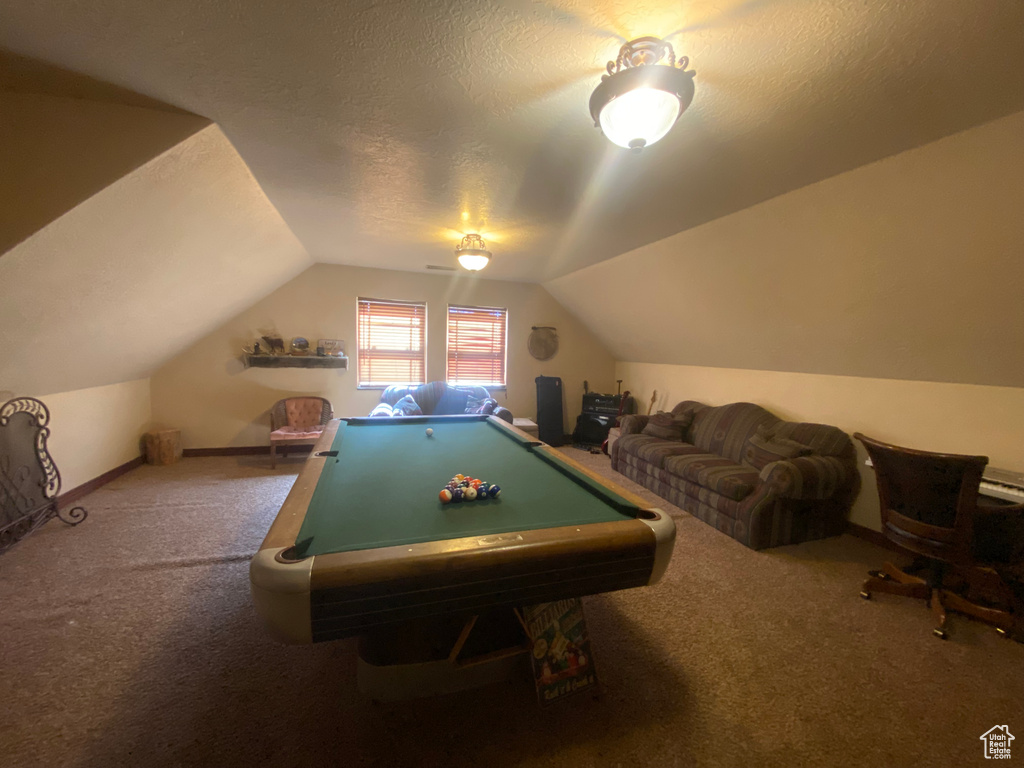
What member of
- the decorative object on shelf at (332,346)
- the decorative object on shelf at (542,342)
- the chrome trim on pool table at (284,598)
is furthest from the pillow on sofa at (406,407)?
the chrome trim on pool table at (284,598)

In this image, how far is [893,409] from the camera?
119 inches

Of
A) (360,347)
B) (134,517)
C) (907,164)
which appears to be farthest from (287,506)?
(360,347)

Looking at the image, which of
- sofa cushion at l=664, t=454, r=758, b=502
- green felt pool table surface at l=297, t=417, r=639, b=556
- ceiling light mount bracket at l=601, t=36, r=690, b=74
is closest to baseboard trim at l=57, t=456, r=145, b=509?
green felt pool table surface at l=297, t=417, r=639, b=556

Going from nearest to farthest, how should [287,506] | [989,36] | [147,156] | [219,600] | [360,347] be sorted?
1. [989,36]
2. [287,506]
3. [147,156]
4. [219,600]
5. [360,347]

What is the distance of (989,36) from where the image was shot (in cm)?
124

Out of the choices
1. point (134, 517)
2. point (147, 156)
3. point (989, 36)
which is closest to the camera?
point (989, 36)

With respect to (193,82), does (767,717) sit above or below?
below

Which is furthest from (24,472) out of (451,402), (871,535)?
(871,535)

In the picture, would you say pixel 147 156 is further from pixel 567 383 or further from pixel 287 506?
pixel 567 383

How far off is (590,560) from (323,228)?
141 inches

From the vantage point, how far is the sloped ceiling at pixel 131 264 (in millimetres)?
1897

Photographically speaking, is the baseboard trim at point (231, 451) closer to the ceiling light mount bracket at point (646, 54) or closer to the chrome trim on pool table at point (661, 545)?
the chrome trim on pool table at point (661, 545)

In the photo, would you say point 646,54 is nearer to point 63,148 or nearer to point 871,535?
point 63,148

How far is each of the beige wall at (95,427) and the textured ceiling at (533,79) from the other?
8.87 feet
